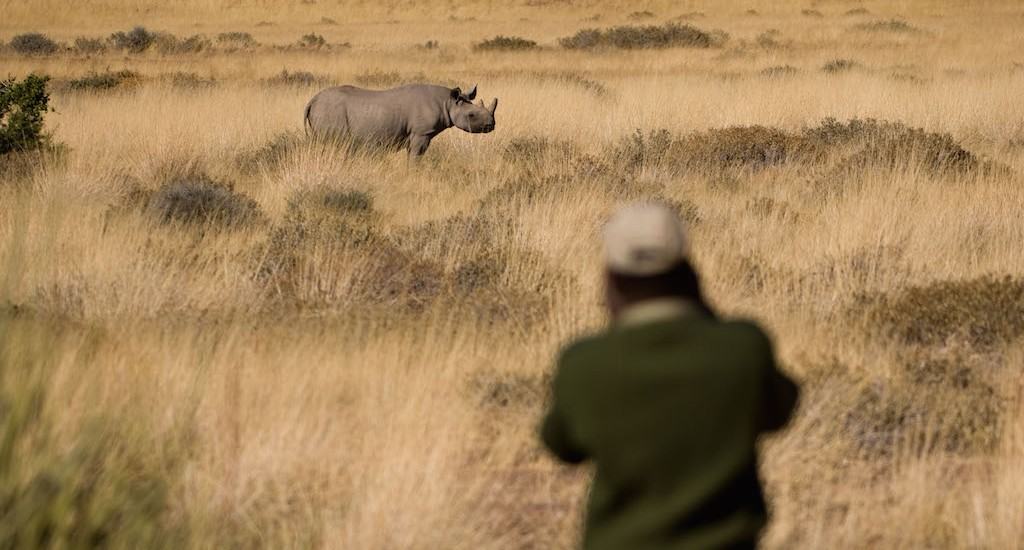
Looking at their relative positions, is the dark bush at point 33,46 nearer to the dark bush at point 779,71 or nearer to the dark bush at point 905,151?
the dark bush at point 779,71

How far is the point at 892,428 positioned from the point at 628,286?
3.40m

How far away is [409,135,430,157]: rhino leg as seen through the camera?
46.9ft

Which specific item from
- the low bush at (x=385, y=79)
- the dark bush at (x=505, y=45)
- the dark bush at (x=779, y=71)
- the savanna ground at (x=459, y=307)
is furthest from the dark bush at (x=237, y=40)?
the savanna ground at (x=459, y=307)

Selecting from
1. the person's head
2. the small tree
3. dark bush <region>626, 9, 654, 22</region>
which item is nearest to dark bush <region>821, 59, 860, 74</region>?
the small tree

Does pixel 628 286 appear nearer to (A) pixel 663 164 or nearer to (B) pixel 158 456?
(B) pixel 158 456

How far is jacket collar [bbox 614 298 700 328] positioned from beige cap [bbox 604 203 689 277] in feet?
0.19

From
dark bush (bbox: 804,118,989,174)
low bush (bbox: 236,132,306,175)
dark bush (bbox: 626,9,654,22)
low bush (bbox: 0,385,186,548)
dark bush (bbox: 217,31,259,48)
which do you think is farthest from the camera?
dark bush (bbox: 626,9,654,22)

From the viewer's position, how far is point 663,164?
43.0 feet

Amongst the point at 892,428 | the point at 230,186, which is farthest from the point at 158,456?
the point at 230,186

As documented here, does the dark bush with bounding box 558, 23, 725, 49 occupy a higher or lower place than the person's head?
lower

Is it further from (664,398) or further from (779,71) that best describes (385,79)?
(664,398)

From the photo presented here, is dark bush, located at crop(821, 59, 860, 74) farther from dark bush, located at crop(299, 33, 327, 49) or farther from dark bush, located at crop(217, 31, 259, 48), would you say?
dark bush, located at crop(217, 31, 259, 48)

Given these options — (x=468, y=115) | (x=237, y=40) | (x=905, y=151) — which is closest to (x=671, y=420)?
(x=905, y=151)

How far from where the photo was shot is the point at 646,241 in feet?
7.98
